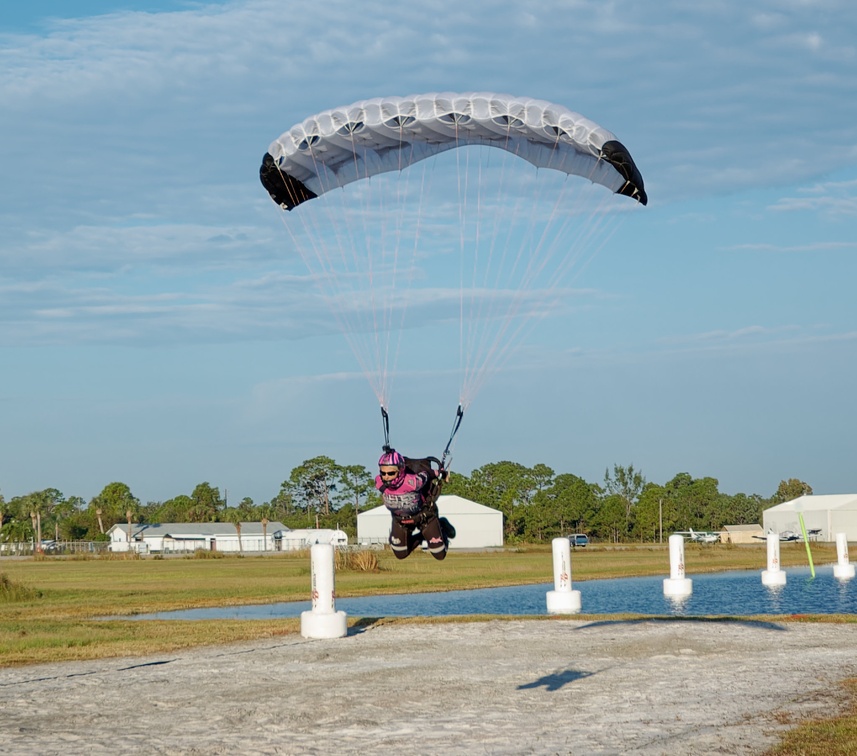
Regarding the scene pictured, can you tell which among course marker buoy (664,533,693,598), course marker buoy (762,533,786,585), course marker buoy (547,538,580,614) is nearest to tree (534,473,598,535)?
course marker buoy (762,533,786,585)

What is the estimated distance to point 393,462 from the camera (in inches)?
637

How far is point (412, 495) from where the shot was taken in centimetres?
1639

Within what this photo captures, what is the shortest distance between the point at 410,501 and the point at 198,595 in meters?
23.8

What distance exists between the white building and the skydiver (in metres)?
91.5

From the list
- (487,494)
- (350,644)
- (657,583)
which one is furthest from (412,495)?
(487,494)

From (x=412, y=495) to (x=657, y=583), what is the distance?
1200 inches

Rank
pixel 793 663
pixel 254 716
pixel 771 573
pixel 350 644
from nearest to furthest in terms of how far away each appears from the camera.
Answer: pixel 254 716
pixel 793 663
pixel 350 644
pixel 771 573

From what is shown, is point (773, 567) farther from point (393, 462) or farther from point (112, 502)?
→ point (112, 502)

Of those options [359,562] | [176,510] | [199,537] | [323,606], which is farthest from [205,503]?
[323,606]

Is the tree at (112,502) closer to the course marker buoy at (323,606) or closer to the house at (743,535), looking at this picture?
the house at (743,535)

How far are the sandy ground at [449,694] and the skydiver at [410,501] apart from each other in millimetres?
1829

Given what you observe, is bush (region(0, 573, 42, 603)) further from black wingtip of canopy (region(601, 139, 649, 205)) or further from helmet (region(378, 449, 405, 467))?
black wingtip of canopy (region(601, 139, 649, 205))

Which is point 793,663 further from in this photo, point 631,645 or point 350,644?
point 350,644

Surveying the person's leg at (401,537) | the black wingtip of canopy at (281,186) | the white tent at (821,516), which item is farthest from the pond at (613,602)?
the white tent at (821,516)
